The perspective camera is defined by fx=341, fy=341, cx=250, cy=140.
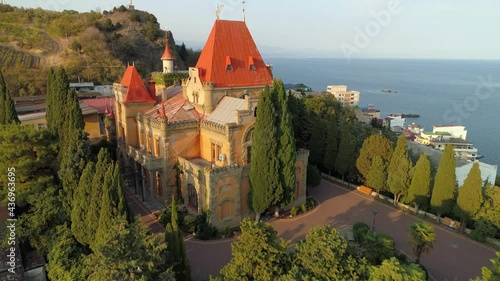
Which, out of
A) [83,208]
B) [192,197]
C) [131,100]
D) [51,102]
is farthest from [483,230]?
[51,102]

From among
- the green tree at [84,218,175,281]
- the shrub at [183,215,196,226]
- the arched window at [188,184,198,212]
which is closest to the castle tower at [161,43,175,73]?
the arched window at [188,184,198,212]

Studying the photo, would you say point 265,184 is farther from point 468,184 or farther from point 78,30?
point 78,30

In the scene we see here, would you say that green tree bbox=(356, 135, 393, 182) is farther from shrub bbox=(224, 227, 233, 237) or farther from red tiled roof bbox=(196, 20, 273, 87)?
shrub bbox=(224, 227, 233, 237)

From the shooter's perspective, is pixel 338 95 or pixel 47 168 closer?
pixel 47 168

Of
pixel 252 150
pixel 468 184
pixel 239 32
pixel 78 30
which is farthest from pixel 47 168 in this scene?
pixel 78 30

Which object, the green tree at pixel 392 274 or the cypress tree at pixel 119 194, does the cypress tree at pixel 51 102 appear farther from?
the green tree at pixel 392 274

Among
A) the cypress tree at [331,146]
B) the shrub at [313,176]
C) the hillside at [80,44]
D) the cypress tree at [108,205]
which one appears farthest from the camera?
the hillside at [80,44]

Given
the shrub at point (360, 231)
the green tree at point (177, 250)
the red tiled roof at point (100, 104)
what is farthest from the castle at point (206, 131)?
the red tiled roof at point (100, 104)

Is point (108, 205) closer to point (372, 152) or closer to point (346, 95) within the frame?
point (372, 152)
